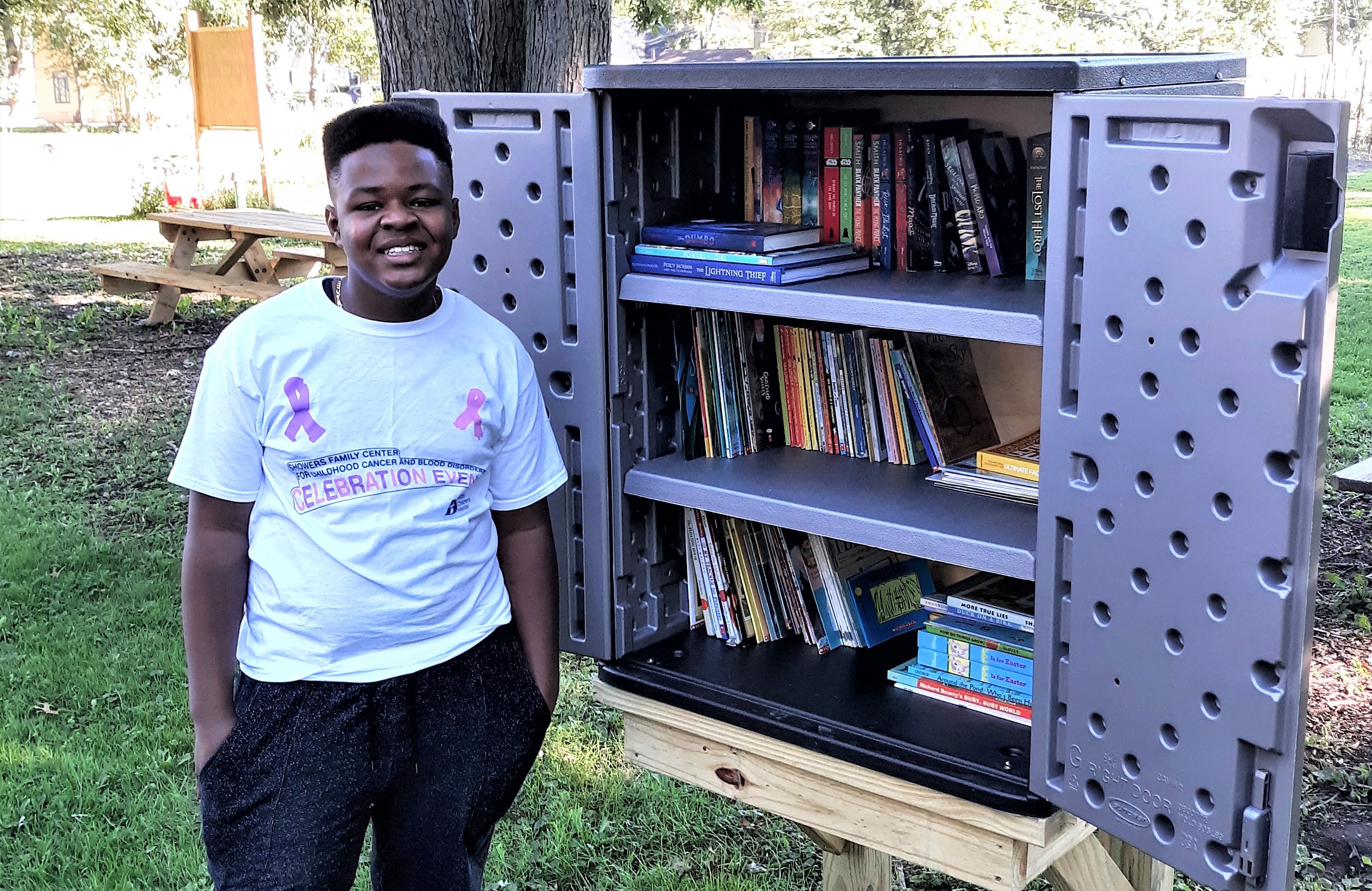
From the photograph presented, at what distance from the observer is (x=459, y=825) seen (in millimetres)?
2053

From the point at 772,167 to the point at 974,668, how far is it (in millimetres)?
927

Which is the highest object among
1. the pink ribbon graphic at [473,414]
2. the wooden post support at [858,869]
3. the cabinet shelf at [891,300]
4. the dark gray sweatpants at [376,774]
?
the cabinet shelf at [891,300]

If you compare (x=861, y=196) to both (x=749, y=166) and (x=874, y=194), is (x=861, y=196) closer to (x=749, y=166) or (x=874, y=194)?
(x=874, y=194)

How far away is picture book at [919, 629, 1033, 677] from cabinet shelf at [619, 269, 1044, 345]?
49cm

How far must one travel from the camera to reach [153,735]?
379cm

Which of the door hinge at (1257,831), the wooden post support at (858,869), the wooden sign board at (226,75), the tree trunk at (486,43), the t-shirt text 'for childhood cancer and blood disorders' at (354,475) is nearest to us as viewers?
the door hinge at (1257,831)

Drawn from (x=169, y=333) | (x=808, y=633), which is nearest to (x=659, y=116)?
(x=808, y=633)

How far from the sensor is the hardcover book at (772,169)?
7.51ft

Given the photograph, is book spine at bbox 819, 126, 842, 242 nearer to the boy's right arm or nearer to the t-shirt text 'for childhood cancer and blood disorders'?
the t-shirt text 'for childhood cancer and blood disorders'

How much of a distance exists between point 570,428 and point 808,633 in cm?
59

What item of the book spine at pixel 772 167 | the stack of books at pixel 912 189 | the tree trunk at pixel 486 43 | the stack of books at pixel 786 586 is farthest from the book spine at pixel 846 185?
the tree trunk at pixel 486 43

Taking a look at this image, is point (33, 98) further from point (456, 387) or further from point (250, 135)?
point (456, 387)

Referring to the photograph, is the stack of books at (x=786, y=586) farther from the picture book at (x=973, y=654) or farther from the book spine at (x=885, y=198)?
the book spine at (x=885, y=198)

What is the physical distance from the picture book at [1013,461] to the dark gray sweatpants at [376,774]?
0.80m
